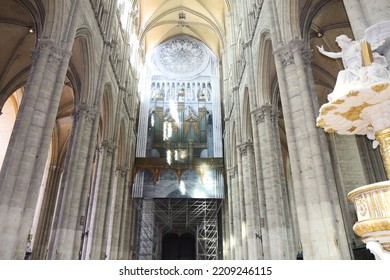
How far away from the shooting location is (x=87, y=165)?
11.7 meters

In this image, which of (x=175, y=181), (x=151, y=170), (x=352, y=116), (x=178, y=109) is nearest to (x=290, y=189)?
(x=175, y=181)

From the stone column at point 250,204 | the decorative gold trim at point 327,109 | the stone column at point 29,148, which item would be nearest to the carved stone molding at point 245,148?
the stone column at point 250,204

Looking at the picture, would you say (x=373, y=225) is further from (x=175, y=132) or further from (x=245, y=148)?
(x=175, y=132)

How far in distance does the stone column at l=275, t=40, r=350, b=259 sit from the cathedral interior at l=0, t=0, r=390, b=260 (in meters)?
0.03

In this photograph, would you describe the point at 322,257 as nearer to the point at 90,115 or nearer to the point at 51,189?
the point at 90,115

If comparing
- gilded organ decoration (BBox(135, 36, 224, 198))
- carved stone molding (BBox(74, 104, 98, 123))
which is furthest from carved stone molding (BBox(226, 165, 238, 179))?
carved stone molding (BBox(74, 104, 98, 123))

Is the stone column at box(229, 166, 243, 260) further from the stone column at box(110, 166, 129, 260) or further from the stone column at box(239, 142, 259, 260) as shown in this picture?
the stone column at box(110, 166, 129, 260)

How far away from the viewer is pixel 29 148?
25.4 feet

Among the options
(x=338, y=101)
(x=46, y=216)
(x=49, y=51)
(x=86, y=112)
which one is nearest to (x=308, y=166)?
(x=338, y=101)

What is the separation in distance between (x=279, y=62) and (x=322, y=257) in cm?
531

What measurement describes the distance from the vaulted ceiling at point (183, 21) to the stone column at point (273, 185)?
1377 centimetres

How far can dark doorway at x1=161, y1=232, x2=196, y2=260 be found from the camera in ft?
85.5

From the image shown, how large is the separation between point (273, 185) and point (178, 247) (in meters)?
17.9

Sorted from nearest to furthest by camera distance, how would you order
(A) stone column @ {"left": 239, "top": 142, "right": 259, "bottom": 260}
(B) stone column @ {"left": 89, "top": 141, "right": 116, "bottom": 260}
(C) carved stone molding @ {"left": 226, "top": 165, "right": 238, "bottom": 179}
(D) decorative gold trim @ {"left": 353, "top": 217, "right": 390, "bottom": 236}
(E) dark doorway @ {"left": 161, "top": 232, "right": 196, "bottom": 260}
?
(D) decorative gold trim @ {"left": 353, "top": 217, "right": 390, "bottom": 236}, (A) stone column @ {"left": 239, "top": 142, "right": 259, "bottom": 260}, (B) stone column @ {"left": 89, "top": 141, "right": 116, "bottom": 260}, (C) carved stone molding @ {"left": 226, "top": 165, "right": 238, "bottom": 179}, (E) dark doorway @ {"left": 161, "top": 232, "right": 196, "bottom": 260}
